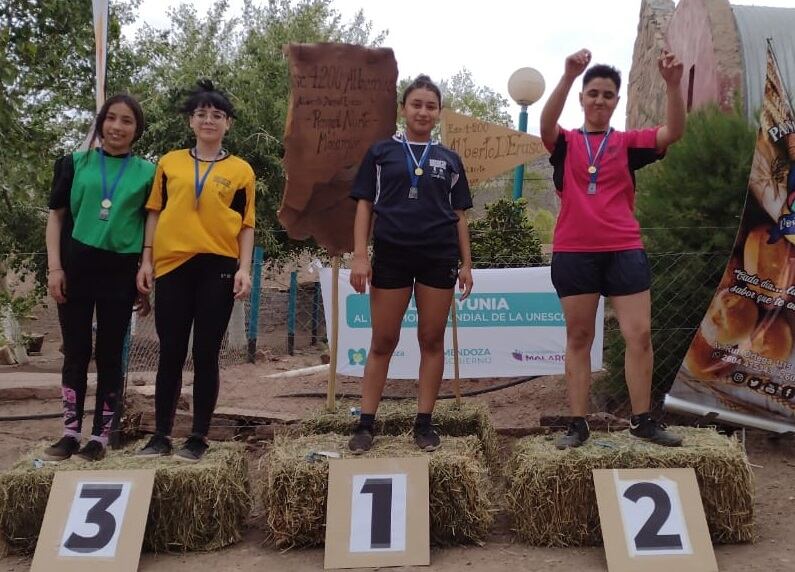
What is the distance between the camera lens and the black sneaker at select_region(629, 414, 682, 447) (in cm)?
318

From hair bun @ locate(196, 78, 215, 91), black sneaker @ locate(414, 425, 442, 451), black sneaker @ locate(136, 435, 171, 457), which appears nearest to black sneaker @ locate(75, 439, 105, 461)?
black sneaker @ locate(136, 435, 171, 457)

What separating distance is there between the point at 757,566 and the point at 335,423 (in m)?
1.97

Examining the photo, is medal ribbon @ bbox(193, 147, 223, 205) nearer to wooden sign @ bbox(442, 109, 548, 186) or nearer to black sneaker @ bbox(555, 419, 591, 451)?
black sneaker @ bbox(555, 419, 591, 451)

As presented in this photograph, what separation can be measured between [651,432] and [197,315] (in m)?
1.95

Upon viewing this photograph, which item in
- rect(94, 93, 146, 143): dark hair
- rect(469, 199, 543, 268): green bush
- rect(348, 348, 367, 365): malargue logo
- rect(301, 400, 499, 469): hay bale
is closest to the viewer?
rect(94, 93, 146, 143): dark hair

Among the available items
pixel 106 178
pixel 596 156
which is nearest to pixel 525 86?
pixel 596 156

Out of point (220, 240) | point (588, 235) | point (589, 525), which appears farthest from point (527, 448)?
point (220, 240)

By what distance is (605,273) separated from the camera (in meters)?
3.26

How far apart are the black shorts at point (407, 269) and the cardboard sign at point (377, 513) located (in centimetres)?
73

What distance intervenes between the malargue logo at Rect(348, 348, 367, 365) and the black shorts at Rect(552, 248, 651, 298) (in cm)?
292

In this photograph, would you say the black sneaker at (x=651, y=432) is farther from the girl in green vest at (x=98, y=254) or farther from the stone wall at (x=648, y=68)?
the stone wall at (x=648, y=68)

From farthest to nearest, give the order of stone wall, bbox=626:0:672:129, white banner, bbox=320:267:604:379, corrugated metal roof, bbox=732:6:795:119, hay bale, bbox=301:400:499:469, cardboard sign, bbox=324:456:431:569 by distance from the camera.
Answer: stone wall, bbox=626:0:672:129 < corrugated metal roof, bbox=732:6:795:119 < white banner, bbox=320:267:604:379 < hay bale, bbox=301:400:499:469 < cardboard sign, bbox=324:456:431:569

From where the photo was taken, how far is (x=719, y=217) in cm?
480

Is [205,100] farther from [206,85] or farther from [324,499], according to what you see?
[324,499]
